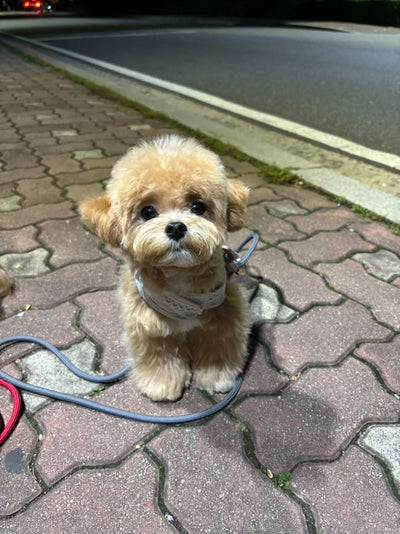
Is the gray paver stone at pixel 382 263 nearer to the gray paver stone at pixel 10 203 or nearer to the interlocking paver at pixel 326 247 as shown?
the interlocking paver at pixel 326 247

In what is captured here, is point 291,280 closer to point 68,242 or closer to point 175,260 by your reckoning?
point 175,260

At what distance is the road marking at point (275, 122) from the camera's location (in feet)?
13.9

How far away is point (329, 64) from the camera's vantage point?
31.2 ft

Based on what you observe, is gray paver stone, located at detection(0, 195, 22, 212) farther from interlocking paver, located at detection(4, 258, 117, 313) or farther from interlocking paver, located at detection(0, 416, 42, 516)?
interlocking paver, located at detection(0, 416, 42, 516)

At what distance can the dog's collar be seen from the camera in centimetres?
166

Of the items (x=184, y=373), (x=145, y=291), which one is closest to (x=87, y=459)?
(x=184, y=373)

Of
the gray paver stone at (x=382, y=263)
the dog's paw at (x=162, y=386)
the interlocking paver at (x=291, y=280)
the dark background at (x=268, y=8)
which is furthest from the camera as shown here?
the dark background at (x=268, y=8)

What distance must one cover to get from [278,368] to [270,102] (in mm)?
5372

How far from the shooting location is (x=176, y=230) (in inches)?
55.9

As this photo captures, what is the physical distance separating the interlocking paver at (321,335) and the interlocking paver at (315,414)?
0.09 meters

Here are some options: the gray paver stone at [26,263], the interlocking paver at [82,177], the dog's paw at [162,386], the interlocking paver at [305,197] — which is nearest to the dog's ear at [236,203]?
the dog's paw at [162,386]

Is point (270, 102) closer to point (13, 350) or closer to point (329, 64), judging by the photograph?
point (329, 64)

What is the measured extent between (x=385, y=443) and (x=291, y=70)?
8.64 m

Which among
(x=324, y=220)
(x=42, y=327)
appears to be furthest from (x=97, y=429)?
(x=324, y=220)
